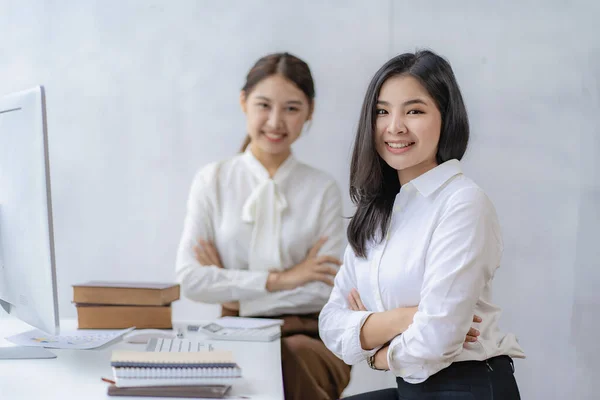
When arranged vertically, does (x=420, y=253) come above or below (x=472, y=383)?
above

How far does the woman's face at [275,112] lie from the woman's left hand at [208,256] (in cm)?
47

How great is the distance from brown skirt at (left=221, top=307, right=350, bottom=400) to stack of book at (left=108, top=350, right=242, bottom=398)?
83cm

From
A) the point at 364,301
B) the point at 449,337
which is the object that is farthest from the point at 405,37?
the point at 449,337

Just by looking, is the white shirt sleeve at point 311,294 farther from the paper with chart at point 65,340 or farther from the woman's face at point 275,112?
the paper with chart at point 65,340

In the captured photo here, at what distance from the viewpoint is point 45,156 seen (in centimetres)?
155

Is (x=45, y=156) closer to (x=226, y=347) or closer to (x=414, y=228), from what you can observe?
(x=226, y=347)

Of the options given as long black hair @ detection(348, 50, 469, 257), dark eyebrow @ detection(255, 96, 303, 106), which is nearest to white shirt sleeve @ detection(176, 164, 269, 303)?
dark eyebrow @ detection(255, 96, 303, 106)

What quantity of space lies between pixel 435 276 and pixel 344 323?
1.16 feet

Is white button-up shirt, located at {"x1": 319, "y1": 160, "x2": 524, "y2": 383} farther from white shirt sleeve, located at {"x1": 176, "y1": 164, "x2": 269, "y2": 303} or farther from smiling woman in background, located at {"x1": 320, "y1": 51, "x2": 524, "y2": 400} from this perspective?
white shirt sleeve, located at {"x1": 176, "y1": 164, "x2": 269, "y2": 303}

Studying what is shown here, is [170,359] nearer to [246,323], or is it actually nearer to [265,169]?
[246,323]

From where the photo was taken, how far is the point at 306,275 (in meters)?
2.59

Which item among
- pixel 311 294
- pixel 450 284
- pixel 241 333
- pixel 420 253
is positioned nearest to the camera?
pixel 450 284

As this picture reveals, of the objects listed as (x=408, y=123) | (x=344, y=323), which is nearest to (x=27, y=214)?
(x=344, y=323)

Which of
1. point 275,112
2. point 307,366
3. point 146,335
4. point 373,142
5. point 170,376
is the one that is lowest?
point 307,366
